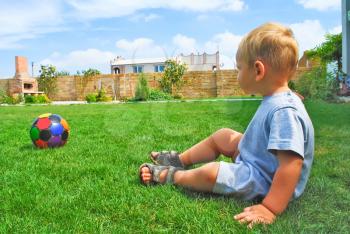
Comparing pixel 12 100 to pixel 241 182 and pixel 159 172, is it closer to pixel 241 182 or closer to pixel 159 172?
pixel 159 172

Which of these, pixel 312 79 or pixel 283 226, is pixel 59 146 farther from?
pixel 312 79

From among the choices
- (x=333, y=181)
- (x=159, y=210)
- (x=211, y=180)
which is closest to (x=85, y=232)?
(x=159, y=210)

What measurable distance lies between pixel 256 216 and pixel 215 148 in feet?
2.98

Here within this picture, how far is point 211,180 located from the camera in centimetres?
235

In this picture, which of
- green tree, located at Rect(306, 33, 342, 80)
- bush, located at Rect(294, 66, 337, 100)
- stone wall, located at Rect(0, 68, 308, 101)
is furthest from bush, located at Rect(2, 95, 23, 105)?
green tree, located at Rect(306, 33, 342, 80)

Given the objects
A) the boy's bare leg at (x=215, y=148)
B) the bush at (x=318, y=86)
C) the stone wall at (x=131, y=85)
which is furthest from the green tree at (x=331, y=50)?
the boy's bare leg at (x=215, y=148)

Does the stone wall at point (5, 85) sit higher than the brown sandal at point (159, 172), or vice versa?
the stone wall at point (5, 85)

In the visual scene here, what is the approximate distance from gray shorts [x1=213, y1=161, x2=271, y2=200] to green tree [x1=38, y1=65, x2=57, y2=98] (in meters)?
29.9

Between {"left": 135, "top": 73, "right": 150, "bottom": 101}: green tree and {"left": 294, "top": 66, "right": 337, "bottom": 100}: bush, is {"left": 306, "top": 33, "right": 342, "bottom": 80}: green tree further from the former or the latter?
{"left": 135, "top": 73, "right": 150, "bottom": 101}: green tree

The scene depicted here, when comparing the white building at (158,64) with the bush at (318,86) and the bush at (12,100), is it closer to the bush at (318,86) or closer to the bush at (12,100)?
the bush at (12,100)

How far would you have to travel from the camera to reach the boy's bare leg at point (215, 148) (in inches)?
109

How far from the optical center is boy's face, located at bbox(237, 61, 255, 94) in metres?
2.21

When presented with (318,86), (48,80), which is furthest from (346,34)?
(48,80)

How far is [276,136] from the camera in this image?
207cm
